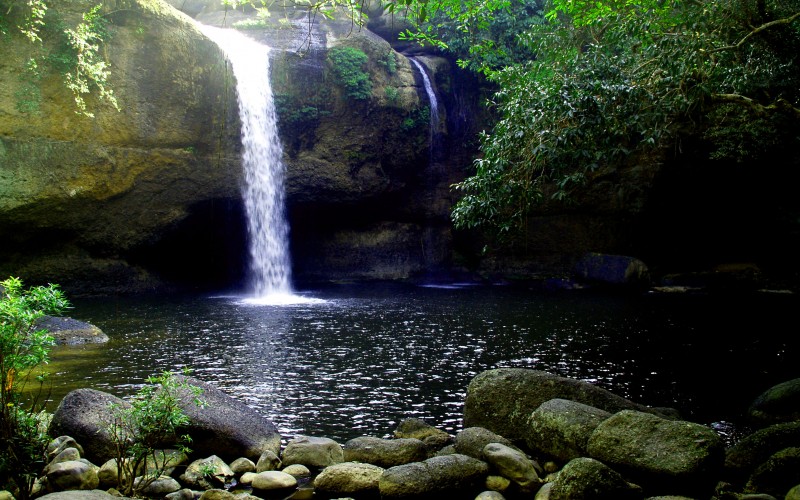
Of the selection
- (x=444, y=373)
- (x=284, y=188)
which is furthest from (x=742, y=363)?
(x=284, y=188)

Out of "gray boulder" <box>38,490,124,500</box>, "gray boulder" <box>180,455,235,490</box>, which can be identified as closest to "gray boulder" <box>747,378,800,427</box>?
"gray boulder" <box>180,455,235,490</box>

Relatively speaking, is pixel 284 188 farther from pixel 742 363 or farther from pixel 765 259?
pixel 765 259

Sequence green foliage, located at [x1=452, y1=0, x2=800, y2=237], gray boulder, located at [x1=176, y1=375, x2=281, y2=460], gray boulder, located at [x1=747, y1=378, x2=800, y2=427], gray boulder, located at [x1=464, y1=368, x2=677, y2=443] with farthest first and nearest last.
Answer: green foliage, located at [x1=452, y1=0, x2=800, y2=237], gray boulder, located at [x1=747, y1=378, x2=800, y2=427], gray boulder, located at [x1=464, y1=368, x2=677, y2=443], gray boulder, located at [x1=176, y1=375, x2=281, y2=460]

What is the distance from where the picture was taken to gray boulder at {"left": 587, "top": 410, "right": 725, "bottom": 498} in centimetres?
503

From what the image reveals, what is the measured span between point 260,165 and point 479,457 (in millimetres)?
19543

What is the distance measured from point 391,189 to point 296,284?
6.14 meters

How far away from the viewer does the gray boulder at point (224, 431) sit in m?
6.46

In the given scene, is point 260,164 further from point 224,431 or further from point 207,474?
point 207,474

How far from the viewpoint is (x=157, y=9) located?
20625mm

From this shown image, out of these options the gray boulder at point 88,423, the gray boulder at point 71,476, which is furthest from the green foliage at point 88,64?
the gray boulder at point 71,476

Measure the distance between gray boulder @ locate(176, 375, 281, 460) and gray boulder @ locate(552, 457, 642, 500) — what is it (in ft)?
10.6

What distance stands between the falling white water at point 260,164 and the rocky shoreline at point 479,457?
15860mm

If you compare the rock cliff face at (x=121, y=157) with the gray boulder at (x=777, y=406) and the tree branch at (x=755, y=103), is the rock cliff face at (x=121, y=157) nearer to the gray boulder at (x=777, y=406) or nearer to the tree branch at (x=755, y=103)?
the tree branch at (x=755, y=103)

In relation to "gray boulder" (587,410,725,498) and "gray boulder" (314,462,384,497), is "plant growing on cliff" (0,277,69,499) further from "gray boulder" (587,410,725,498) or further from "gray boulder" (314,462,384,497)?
"gray boulder" (587,410,725,498)
